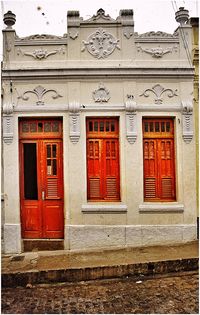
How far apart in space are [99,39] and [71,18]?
0.80 meters

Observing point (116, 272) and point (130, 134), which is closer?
point (116, 272)

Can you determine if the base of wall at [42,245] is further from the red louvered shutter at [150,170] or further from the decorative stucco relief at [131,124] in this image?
the decorative stucco relief at [131,124]

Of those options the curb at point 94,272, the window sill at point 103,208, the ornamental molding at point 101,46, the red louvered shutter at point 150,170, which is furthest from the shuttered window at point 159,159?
the ornamental molding at point 101,46

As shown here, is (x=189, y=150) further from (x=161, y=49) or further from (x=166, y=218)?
(x=161, y=49)

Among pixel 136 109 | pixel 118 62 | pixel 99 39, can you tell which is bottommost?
pixel 136 109

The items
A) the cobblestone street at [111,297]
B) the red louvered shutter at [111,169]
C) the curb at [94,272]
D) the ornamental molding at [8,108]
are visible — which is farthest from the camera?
the red louvered shutter at [111,169]

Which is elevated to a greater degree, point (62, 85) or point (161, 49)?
point (161, 49)

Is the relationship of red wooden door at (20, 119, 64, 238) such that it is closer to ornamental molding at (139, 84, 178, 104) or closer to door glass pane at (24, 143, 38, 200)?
door glass pane at (24, 143, 38, 200)

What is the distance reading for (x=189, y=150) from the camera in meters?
7.15

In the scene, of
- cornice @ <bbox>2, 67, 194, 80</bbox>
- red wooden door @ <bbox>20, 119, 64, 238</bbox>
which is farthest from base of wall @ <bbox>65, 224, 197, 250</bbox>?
cornice @ <bbox>2, 67, 194, 80</bbox>

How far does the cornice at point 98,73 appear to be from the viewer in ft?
23.0

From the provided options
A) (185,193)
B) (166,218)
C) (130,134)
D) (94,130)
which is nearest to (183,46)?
(130,134)

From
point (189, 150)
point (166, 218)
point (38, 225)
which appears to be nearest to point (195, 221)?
point (166, 218)

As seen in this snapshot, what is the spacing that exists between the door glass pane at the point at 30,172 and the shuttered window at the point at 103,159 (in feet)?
4.17
